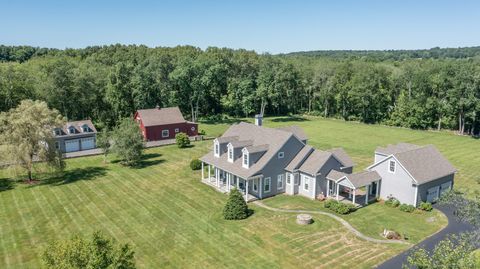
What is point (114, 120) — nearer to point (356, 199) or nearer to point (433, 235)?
point (356, 199)

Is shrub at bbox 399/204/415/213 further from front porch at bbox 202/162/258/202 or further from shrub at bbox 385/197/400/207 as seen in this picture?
front porch at bbox 202/162/258/202

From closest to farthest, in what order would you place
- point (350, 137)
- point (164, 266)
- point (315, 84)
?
point (164, 266), point (350, 137), point (315, 84)

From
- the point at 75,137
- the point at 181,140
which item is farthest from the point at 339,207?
the point at 75,137

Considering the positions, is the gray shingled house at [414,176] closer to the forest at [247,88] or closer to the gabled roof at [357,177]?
the gabled roof at [357,177]

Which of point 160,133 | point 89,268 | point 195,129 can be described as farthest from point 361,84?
point 89,268

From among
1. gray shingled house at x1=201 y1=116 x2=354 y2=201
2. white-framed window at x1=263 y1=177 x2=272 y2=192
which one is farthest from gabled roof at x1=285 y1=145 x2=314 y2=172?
white-framed window at x1=263 y1=177 x2=272 y2=192

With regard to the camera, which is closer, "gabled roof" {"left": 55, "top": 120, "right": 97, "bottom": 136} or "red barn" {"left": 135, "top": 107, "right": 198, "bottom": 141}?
"gabled roof" {"left": 55, "top": 120, "right": 97, "bottom": 136}

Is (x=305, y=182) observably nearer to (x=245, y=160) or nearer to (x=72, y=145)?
(x=245, y=160)
